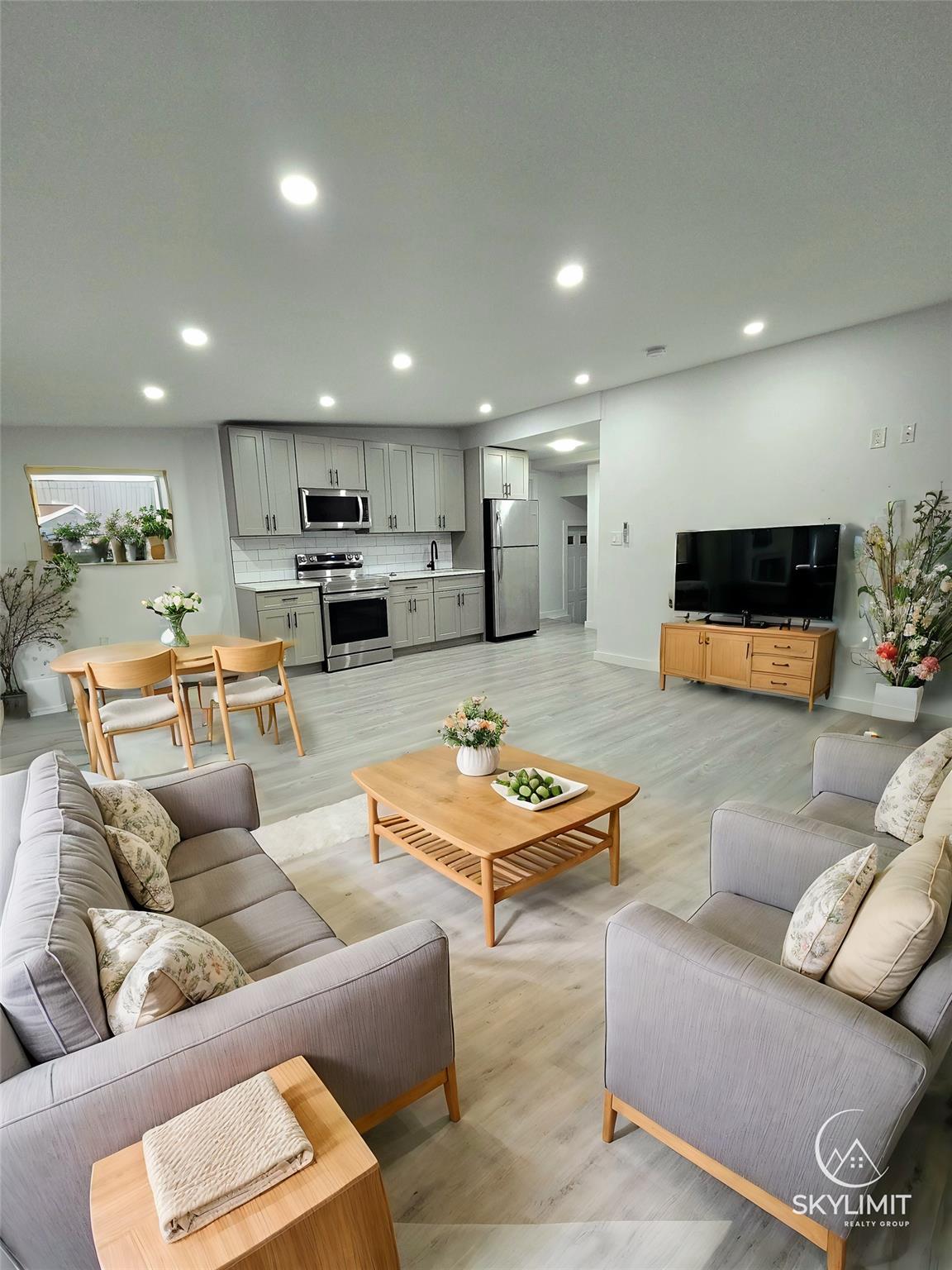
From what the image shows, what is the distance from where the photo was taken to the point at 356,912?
90.0 inches

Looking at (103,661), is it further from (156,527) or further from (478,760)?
(156,527)

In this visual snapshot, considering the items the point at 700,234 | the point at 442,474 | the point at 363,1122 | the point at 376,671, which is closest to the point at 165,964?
the point at 363,1122

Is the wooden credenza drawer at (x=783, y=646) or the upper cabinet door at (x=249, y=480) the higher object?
the upper cabinet door at (x=249, y=480)

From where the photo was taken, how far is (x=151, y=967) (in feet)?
3.51

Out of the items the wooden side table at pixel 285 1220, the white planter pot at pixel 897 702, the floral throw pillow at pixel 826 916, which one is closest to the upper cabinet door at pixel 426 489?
the white planter pot at pixel 897 702

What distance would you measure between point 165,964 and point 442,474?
6.97 m

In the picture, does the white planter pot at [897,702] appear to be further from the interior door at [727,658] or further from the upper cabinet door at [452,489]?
the upper cabinet door at [452,489]

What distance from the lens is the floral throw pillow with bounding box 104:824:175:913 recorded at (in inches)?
63.1

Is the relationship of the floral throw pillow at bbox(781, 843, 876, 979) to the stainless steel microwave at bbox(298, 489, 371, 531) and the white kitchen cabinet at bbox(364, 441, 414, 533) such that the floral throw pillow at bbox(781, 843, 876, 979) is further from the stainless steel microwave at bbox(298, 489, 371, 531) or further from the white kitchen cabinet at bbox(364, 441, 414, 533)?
the white kitchen cabinet at bbox(364, 441, 414, 533)

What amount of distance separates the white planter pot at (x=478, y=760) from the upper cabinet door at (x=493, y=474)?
216 inches

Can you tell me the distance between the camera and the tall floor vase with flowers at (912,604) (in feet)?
12.6

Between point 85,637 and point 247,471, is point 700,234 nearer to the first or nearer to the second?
point 247,471

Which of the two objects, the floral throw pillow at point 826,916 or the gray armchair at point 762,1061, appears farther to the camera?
the floral throw pillow at point 826,916

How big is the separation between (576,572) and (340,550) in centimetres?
422
